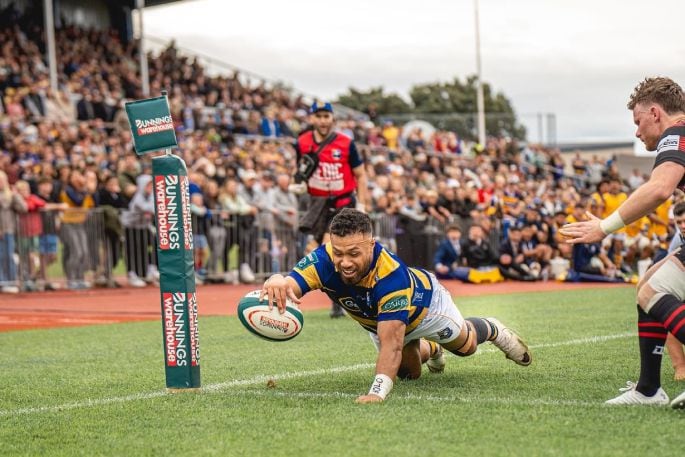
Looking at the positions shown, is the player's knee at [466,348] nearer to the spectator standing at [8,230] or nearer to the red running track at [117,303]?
the red running track at [117,303]

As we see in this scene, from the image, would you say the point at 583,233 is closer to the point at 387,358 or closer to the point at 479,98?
the point at 387,358

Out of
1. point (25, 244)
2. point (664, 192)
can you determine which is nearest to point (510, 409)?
point (664, 192)

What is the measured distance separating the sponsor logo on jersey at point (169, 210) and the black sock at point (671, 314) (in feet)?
9.76

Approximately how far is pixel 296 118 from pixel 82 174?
14.7m

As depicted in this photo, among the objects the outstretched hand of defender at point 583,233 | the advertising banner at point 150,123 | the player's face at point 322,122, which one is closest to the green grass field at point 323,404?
the outstretched hand of defender at point 583,233

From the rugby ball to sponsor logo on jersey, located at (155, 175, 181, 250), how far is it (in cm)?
66

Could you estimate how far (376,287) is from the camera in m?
6.32

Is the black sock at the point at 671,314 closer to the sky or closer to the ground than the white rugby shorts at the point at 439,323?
closer to the sky

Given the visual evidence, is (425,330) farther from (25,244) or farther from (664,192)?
(25,244)

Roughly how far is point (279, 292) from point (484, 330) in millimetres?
1721

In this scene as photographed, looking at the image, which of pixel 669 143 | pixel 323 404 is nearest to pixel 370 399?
pixel 323 404

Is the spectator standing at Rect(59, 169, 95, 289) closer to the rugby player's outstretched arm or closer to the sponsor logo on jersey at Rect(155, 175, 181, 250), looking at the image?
the sponsor logo on jersey at Rect(155, 175, 181, 250)

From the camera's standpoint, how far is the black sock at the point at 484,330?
7188 millimetres

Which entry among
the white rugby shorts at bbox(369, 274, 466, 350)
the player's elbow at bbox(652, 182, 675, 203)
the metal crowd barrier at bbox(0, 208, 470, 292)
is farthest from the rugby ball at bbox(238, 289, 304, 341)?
the metal crowd barrier at bbox(0, 208, 470, 292)
